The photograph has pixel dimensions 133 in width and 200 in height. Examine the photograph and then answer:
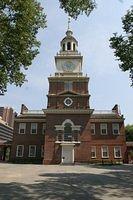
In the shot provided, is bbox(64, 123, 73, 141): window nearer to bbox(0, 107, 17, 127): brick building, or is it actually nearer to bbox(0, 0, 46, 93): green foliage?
bbox(0, 0, 46, 93): green foliage

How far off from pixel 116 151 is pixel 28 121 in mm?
15870

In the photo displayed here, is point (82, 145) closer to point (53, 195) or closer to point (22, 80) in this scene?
point (22, 80)

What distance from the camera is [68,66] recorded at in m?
49.8

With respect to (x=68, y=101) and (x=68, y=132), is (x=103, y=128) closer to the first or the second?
(x=68, y=132)

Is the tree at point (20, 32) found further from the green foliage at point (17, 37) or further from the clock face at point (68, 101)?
the clock face at point (68, 101)

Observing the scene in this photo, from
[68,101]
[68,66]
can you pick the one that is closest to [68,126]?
[68,101]

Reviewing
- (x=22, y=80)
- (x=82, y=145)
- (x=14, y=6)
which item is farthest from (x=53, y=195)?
(x=82, y=145)

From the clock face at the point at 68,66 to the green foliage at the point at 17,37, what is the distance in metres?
29.2

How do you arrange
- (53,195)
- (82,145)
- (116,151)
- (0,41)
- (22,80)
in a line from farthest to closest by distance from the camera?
(116,151)
(82,145)
(22,80)
(0,41)
(53,195)

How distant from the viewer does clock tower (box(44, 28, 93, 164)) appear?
43188 millimetres

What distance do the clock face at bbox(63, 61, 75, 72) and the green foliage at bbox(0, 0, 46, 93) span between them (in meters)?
29.2

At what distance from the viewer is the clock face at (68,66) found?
49.6m

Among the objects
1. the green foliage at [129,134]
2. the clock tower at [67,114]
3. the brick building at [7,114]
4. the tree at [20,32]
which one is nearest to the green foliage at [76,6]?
the tree at [20,32]

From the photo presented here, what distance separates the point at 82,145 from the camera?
4331 centimetres
